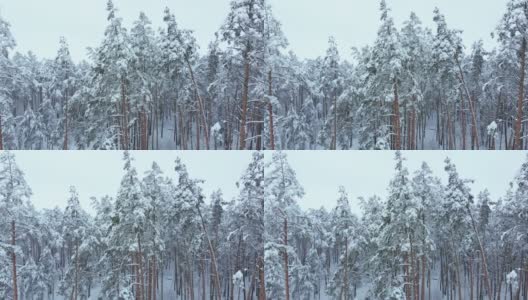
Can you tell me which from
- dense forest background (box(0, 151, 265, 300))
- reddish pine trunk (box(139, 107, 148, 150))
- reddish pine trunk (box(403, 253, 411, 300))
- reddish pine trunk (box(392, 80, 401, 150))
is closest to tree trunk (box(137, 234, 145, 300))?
dense forest background (box(0, 151, 265, 300))

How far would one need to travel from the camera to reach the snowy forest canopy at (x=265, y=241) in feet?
20.6

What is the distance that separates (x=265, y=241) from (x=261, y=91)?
1.43 meters

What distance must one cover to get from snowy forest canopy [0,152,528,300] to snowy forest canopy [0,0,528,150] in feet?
0.99

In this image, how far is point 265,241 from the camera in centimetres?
646

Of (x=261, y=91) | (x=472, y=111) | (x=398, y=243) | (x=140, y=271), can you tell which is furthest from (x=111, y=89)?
(x=472, y=111)

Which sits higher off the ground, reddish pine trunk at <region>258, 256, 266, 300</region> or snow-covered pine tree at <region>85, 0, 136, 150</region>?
snow-covered pine tree at <region>85, 0, 136, 150</region>

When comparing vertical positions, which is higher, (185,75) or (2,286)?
(185,75)

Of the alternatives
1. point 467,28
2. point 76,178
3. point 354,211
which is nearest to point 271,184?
point 354,211

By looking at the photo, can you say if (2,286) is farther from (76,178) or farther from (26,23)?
(26,23)

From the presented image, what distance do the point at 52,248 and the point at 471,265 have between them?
3950 millimetres

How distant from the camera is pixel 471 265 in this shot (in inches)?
253

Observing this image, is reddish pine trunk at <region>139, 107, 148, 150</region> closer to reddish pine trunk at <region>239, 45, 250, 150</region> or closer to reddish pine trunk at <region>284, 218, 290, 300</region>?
reddish pine trunk at <region>239, 45, 250, 150</region>

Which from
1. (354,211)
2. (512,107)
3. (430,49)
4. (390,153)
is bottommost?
(354,211)

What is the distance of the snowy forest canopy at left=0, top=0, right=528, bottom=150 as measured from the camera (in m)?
6.25
